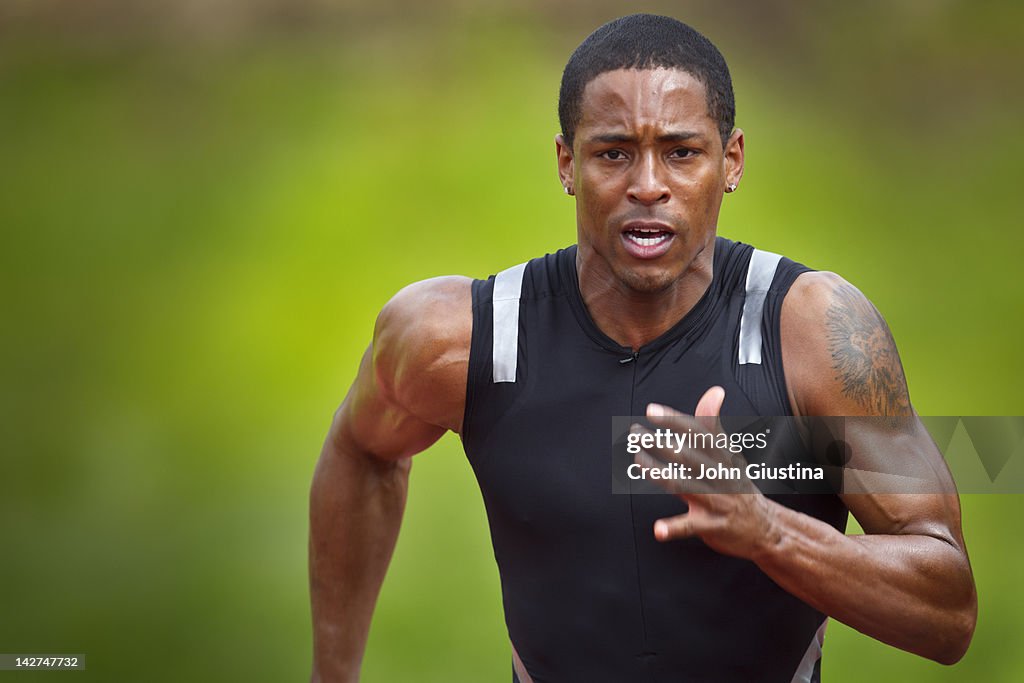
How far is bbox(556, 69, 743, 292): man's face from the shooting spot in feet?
9.84

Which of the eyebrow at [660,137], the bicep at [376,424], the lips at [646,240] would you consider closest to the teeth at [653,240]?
the lips at [646,240]

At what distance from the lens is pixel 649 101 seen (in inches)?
118

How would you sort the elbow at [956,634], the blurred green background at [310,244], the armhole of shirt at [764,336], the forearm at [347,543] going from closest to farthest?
1. the elbow at [956,634]
2. the armhole of shirt at [764,336]
3. the forearm at [347,543]
4. the blurred green background at [310,244]

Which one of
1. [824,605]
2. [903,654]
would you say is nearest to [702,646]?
[824,605]

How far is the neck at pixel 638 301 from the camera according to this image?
3.15 metres

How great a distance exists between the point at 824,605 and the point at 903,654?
10.6ft

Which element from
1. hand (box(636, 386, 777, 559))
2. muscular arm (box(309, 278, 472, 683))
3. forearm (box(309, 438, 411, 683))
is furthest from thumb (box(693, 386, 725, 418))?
forearm (box(309, 438, 411, 683))

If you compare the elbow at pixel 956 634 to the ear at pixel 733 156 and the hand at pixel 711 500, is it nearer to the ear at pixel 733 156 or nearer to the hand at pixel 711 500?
the hand at pixel 711 500

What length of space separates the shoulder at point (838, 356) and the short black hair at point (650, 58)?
46 cm

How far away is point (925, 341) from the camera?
24.0 ft

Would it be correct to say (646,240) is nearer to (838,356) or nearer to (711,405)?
(838,356)

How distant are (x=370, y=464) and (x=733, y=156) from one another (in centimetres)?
138

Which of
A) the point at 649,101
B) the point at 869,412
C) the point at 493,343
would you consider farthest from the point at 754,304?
the point at 493,343

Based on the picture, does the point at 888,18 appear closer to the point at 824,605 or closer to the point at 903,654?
the point at 903,654
